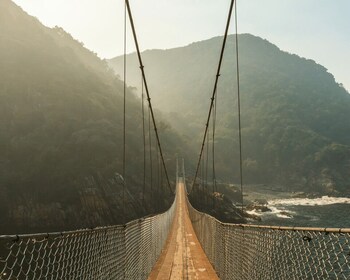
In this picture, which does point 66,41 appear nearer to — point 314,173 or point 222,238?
point 314,173

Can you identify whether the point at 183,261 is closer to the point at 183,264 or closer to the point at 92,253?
the point at 183,264

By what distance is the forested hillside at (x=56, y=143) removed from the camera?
4353 centimetres

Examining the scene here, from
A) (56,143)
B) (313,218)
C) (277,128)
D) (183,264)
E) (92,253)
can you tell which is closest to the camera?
(92,253)

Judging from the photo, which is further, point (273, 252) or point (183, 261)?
point (183, 261)

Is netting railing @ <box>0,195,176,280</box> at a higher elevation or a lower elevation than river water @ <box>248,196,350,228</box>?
higher

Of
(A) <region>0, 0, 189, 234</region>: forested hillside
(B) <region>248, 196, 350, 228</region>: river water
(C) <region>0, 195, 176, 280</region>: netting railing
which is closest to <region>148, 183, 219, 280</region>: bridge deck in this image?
(C) <region>0, 195, 176, 280</region>: netting railing

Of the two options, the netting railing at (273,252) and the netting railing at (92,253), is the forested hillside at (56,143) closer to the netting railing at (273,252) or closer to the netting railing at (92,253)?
the netting railing at (92,253)

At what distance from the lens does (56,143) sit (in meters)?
59.0

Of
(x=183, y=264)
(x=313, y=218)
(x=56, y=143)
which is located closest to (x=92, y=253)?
(x=183, y=264)

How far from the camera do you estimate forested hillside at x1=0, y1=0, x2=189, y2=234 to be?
43531 mm

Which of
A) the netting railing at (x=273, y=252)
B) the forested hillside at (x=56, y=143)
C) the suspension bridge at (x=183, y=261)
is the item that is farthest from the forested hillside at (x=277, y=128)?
the netting railing at (x=273, y=252)

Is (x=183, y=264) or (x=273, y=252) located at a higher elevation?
(x=273, y=252)

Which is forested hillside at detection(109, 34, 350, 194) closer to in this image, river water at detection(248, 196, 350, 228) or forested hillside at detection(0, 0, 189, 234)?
river water at detection(248, 196, 350, 228)

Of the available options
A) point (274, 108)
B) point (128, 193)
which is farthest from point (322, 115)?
point (128, 193)
